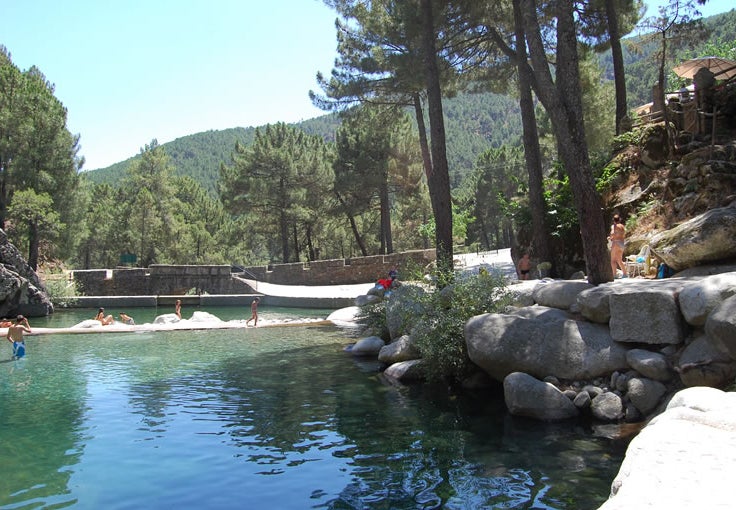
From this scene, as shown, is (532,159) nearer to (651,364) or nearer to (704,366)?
(651,364)

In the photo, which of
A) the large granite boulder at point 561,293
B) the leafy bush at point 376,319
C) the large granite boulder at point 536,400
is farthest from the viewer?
the leafy bush at point 376,319

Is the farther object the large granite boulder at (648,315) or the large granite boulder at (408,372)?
the large granite boulder at (408,372)

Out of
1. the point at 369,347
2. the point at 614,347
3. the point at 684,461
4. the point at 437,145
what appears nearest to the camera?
the point at 684,461

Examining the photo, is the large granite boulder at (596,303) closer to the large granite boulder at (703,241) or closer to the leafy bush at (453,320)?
the large granite boulder at (703,241)

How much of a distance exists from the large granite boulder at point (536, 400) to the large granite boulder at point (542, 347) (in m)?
0.32

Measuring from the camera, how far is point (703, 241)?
7816mm

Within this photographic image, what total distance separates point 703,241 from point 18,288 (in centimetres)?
2211

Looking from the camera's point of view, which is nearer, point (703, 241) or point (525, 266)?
point (703, 241)

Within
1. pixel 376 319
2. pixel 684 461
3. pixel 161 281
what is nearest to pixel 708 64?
pixel 376 319

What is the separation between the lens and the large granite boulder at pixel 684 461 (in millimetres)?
2592

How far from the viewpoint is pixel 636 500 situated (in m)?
2.62

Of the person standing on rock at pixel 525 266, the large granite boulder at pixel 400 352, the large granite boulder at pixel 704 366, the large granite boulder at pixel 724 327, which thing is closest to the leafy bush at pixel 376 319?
the large granite boulder at pixel 400 352

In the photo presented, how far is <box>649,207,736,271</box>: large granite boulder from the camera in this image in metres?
7.62

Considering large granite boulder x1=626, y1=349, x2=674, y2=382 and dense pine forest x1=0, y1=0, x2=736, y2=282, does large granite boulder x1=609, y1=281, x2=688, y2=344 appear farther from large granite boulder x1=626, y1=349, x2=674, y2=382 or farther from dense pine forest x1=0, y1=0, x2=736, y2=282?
dense pine forest x1=0, y1=0, x2=736, y2=282
